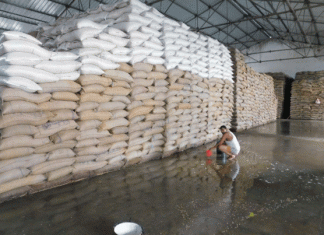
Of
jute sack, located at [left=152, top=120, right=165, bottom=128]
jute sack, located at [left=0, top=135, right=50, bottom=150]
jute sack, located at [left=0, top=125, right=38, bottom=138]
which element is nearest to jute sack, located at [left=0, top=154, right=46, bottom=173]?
jute sack, located at [left=0, top=135, right=50, bottom=150]

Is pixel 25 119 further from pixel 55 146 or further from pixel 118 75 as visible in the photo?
pixel 118 75

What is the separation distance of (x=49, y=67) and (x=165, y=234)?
1.91 metres

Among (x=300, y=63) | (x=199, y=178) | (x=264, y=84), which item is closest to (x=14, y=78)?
(x=199, y=178)


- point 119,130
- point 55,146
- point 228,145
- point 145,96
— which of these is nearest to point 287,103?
point 228,145

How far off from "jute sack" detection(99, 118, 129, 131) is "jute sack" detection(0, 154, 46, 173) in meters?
0.74

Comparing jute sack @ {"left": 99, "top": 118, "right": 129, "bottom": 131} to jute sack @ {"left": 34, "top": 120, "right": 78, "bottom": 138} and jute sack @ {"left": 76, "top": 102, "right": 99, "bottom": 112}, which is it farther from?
jute sack @ {"left": 34, "top": 120, "right": 78, "bottom": 138}

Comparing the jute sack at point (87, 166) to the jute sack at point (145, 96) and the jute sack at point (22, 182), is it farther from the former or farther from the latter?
the jute sack at point (145, 96)

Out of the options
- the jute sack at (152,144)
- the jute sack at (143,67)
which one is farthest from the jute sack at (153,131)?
the jute sack at (143,67)

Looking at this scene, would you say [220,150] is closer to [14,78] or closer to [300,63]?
[14,78]

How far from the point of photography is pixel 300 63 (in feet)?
52.4

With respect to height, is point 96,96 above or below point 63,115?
above

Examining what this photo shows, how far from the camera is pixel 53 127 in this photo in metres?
2.29

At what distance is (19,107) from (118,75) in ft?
3.90

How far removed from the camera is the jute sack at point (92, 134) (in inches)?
100
